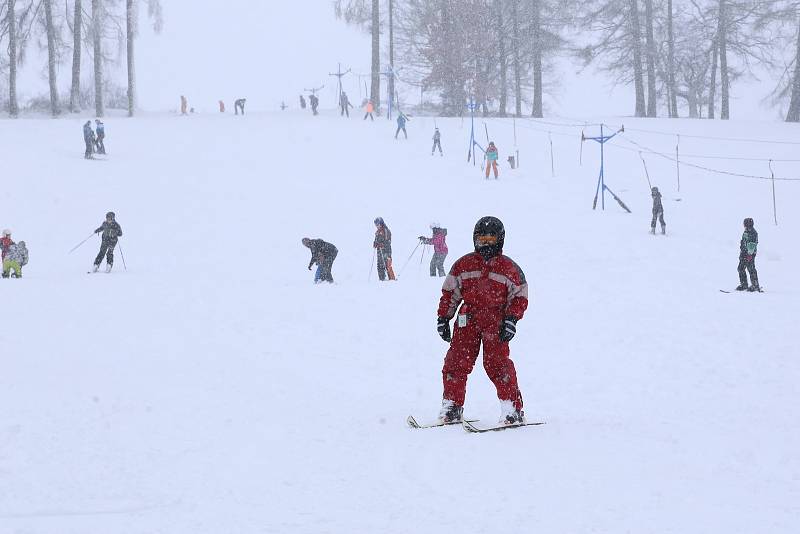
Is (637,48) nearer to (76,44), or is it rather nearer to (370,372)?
(76,44)

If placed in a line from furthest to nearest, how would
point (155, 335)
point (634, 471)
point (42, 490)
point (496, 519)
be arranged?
point (155, 335), point (634, 471), point (42, 490), point (496, 519)

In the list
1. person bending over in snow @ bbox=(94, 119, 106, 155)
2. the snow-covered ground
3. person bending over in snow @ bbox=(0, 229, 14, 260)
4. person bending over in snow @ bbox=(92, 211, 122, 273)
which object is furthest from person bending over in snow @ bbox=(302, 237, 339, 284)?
person bending over in snow @ bbox=(94, 119, 106, 155)

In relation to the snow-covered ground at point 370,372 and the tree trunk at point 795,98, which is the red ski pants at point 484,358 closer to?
the snow-covered ground at point 370,372

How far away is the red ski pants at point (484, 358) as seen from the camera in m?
6.28

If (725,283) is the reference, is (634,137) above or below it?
above

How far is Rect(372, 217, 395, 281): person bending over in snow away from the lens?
16.2 metres

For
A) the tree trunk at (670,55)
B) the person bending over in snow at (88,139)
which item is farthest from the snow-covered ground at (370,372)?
the tree trunk at (670,55)

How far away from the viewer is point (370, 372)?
9109mm

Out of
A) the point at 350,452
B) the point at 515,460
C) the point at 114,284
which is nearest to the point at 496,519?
the point at 515,460

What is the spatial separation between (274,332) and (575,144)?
2460 centimetres

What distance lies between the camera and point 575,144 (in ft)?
110

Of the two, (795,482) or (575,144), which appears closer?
(795,482)

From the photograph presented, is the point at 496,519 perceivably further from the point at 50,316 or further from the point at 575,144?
the point at 575,144

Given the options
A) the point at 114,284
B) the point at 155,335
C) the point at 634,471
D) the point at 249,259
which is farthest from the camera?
the point at 249,259
